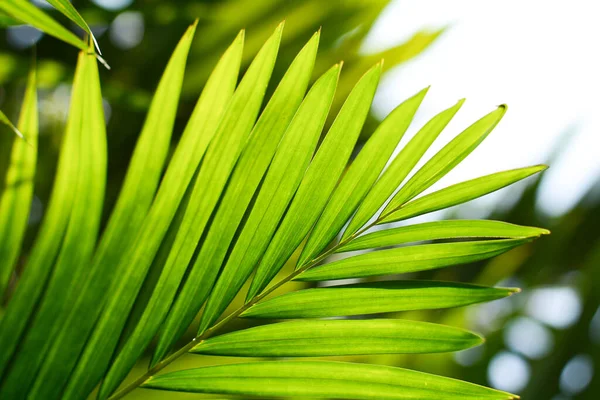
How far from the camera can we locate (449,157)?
42cm

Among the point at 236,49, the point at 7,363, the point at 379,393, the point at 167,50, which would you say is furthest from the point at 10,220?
the point at 167,50

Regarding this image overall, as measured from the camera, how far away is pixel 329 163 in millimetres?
422

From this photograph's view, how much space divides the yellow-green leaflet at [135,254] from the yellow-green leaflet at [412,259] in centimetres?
16

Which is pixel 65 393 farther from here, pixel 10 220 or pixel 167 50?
pixel 167 50

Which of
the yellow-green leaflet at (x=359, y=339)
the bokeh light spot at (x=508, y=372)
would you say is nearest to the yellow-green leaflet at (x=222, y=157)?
the yellow-green leaflet at (x=359, y=339)

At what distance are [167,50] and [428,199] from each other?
31.0 inches

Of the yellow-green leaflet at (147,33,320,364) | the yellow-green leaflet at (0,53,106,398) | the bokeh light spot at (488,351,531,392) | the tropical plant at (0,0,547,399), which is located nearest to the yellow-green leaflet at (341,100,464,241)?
the tropical plant at (0,0,547,399)

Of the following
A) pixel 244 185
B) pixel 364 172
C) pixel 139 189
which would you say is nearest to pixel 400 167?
pixel 364 172

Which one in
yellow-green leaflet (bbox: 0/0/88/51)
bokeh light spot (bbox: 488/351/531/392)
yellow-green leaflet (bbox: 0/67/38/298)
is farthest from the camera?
bokeh light spot (bbox: 488/351/531/392)

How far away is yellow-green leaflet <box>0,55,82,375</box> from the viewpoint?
440 mm

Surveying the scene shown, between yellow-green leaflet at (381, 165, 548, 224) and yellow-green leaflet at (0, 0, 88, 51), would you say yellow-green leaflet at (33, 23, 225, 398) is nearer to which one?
yellow-green leaflet at (0, 0, 88, 51)

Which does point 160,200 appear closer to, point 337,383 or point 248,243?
point 248,243

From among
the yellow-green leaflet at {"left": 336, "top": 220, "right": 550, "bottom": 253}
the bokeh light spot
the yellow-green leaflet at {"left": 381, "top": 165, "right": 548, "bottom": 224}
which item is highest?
the yellow-green leaflet at {"left": 381, "top": 165, "right": 548, "bottom": 224}

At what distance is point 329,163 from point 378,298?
0.14 meters
